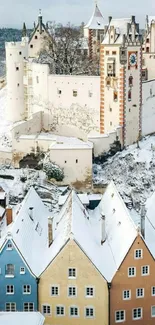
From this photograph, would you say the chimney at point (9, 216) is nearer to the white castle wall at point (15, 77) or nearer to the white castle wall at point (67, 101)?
the white castle wall at point (67, 101)

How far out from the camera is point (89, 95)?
66.5 metres

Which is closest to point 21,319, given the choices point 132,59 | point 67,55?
point 132,59

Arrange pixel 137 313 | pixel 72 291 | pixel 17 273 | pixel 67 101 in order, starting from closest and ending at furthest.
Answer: pixel 72 291, pixel 17 273, pixel 137 313, pixel 67 101

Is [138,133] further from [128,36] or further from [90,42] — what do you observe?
[90,42]

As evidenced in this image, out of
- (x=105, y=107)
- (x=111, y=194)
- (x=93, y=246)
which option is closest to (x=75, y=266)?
(x=93, y=246)

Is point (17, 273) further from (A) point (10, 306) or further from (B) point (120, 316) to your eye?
(B) point (120, 316)

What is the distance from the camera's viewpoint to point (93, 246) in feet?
130

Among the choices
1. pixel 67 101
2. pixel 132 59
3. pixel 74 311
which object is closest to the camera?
pixel 74 311

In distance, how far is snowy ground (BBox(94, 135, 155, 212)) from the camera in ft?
203

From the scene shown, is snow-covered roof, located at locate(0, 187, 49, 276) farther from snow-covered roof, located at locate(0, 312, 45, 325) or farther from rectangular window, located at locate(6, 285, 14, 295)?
snow-covered roof, located at locate(0, 312, 45, 325)

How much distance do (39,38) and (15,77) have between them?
12.7 m

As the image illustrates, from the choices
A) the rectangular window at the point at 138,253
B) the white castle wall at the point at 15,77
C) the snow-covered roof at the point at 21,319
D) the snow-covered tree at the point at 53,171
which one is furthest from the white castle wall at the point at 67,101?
the snow-covered roof at the point at 21,319

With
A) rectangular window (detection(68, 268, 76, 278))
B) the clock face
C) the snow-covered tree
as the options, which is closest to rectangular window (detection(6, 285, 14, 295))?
rectangular window (detection(68, 268, 76, 278))

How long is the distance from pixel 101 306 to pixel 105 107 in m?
30.9
